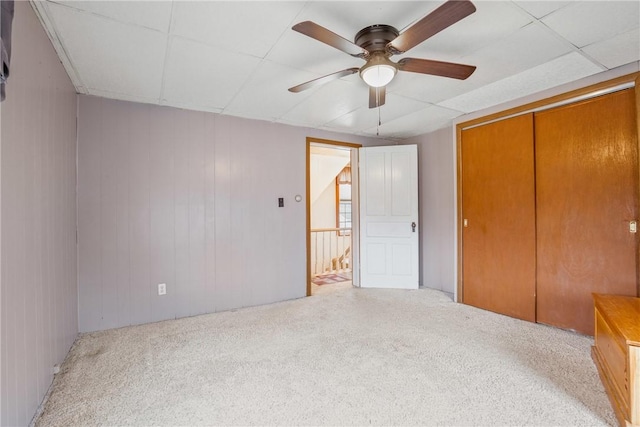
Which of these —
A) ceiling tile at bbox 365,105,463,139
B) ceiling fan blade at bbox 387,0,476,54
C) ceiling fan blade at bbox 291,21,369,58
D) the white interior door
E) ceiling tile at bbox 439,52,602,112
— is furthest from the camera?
the white interior door

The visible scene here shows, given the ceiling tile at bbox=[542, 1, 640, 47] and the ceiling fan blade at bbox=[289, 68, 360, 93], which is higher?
the ceiling tile at bbox=[542, 1, 640, 47]

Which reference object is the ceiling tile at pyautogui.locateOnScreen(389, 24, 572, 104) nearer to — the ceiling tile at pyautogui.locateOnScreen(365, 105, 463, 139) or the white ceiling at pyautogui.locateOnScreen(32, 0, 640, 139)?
the white ceiling at pyautogui.locateOnScreen(32, 0, 640, 139)

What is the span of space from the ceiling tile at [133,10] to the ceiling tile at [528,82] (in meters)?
2.62

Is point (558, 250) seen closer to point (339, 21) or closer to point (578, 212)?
point (578, 212)

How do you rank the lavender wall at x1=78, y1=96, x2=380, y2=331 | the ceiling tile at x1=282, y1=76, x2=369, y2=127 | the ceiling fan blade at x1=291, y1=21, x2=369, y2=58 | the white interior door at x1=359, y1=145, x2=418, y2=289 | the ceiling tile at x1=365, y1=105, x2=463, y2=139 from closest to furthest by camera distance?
1. the ceiling fan blade at x1=291, y1=21, x2=369, y2=58
2. the ceiling tile at x1=282, y1=76, x2=369, y2=127
3. the lavender wall at x1=78, y1=96, x2=380, y2=331
4. the ceiling tile at x1=365, y1=105, x2=463, y2=139
5. the white interior door at x1=359, y1=145, x2=418, y2=289

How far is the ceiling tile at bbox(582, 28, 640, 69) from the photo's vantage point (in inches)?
78.3

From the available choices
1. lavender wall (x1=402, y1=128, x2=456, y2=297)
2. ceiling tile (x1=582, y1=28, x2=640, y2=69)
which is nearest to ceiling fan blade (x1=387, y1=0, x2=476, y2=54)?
ceiling tile (x1=582, y1=28, x2=640, y2=69)

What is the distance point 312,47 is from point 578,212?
2.68 meters

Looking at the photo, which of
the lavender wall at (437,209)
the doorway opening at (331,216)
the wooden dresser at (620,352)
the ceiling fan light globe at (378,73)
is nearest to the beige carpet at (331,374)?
the wooden dresser at (620,352)

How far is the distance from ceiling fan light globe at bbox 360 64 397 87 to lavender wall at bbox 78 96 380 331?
2037 millimetres

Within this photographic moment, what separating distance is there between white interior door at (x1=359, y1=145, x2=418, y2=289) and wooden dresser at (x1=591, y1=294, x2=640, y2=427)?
2249mm

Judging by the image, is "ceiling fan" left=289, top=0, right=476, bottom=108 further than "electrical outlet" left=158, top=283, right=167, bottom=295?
No

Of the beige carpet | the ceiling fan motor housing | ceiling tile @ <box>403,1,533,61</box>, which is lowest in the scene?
the beige carpet

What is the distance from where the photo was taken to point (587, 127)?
2602mm
